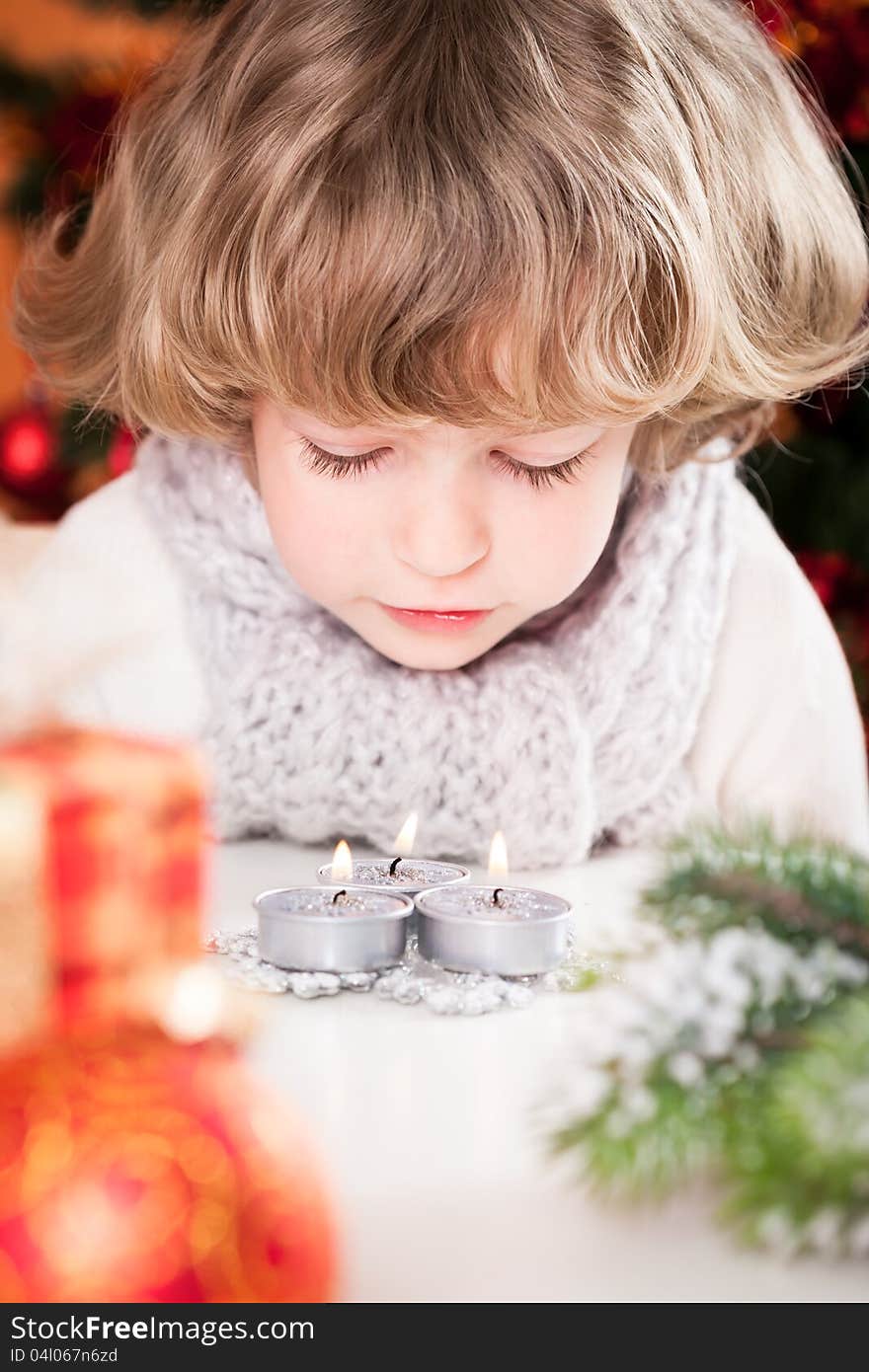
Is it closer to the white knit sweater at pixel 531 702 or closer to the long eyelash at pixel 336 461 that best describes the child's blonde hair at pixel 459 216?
the long eyelash at pixel 336 461

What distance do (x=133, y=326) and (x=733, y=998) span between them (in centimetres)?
58

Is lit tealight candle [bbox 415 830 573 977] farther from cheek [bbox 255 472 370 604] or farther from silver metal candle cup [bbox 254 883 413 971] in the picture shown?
cheek [bbox 255 472 370 604]

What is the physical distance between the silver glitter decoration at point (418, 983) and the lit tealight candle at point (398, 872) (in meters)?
0.06

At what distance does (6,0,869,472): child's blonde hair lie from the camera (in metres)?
0.68

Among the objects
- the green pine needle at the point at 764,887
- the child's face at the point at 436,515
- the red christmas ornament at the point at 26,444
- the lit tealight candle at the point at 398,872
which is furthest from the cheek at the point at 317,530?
the red christmas ornament at the point at 26,444

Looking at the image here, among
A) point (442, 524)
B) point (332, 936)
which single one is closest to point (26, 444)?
point (442, 524)

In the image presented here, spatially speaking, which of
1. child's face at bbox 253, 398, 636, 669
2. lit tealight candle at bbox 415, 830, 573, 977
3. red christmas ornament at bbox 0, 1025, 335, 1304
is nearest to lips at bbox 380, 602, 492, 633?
child's face at bbox 253, 398, 636, 669

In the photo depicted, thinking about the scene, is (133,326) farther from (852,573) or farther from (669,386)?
(852,573)

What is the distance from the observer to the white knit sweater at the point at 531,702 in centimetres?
90

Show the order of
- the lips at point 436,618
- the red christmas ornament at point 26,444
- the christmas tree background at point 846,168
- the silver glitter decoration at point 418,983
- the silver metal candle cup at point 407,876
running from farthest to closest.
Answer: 1. the red christmas ornament at point 26,444
2. the christmas tree background at point 846,168
3. the lips at point 436,618
4. the silver metal candle cup at point 407,876
5. the silver glitter decoration at point 418,983

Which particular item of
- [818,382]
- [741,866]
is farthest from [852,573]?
[741,866]

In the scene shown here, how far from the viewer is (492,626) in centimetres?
87

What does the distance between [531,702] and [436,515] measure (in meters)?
0.19

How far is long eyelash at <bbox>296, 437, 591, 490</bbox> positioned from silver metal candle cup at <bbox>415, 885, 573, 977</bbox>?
242mm
